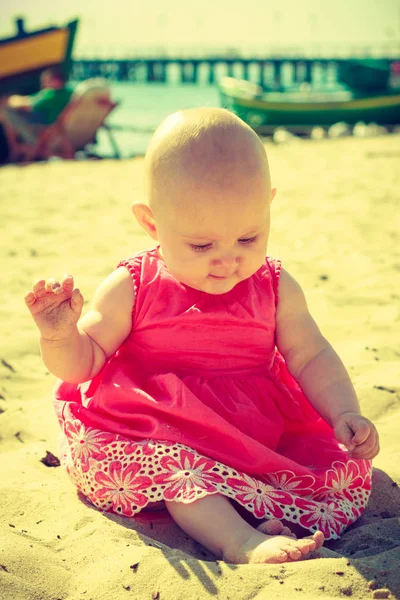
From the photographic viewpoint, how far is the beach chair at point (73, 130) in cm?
1132

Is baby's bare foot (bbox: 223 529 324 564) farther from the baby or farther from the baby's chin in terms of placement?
the baby's chin

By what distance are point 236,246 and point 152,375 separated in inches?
19.3

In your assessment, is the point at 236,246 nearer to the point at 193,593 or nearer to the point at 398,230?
the point at 193,593

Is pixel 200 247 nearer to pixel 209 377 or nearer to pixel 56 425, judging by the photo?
pixel 209 377

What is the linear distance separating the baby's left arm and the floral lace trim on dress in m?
0.18

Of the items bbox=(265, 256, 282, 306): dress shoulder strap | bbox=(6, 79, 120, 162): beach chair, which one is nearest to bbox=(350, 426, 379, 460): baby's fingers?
bbox=(265, 256, 282, 306): dress shoulder strap

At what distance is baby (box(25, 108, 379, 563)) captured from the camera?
5.80 feet

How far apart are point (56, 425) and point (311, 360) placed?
3.37 ft

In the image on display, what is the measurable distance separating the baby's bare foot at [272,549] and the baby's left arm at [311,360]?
1.30 feet

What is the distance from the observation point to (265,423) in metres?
2.02

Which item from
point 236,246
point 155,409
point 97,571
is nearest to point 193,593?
point 97,571

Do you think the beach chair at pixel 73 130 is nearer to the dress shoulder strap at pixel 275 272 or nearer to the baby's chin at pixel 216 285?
the dress shoulder strap at pixel 275 272

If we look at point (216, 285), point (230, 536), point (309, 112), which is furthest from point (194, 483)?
point (309, 112)

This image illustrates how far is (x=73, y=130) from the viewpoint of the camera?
12.2 meters
